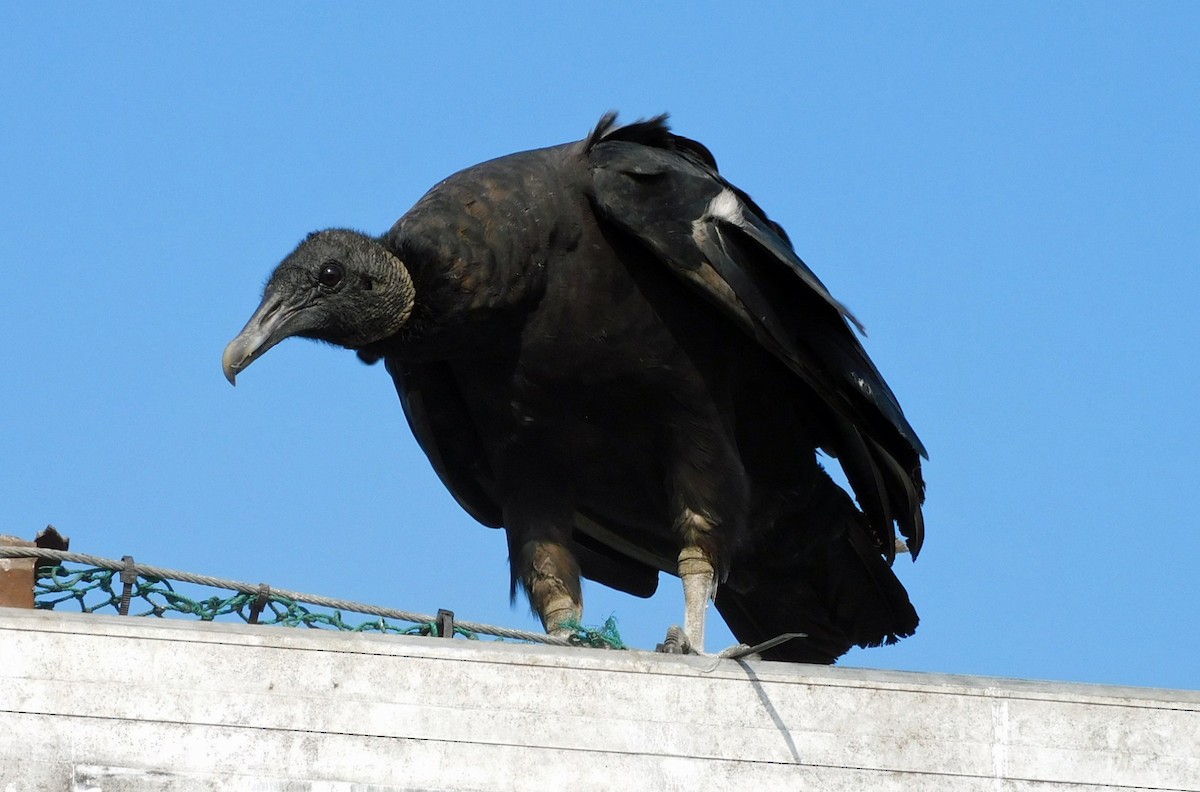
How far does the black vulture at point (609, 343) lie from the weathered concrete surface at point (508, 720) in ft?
2.39

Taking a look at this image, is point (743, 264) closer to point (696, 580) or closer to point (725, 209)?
point (725, 209)

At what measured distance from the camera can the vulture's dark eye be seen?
5309mm

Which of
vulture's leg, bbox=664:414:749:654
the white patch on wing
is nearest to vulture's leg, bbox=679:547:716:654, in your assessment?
vulture's leg, bbox=664:414:749:654

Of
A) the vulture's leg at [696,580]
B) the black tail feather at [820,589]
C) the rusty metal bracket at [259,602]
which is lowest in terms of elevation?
the rusty metal bracket at [259,602]

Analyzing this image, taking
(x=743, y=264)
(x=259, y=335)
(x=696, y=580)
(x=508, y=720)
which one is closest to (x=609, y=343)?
(x=743, y=264)

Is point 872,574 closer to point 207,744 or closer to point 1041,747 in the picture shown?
point 1041,747

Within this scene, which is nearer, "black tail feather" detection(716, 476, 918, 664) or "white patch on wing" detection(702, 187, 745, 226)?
"white patch on wing" detection(702, 187, 745, 226)

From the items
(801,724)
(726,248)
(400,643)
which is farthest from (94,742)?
(726,248)

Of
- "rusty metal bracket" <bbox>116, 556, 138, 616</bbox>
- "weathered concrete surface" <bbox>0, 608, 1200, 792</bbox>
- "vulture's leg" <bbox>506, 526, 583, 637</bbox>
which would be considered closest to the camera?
"weathered concrete surface" <bbox>0, 608, 1200, 792</bbox>

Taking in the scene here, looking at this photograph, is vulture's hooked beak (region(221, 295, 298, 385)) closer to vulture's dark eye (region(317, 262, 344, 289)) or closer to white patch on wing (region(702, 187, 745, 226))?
vulture's dark eye (region(317, 262, 344, 289))

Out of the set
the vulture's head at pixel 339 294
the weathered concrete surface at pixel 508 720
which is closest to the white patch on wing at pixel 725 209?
the vulture's head at pixel 339 294

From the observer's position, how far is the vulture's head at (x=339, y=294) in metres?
5.24

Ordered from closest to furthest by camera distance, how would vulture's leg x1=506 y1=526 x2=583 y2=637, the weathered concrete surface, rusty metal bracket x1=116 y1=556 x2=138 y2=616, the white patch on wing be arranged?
the weathered concrete surface
rusty metal bracket x1=116 y1=556 x2=138 y2=616
the white patch on wing
vulture's leg x1=506 y1=526 x2=583 y2=637

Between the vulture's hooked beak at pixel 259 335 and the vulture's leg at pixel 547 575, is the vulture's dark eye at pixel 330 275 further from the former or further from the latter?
the vulture's leg at pixel 547 575
